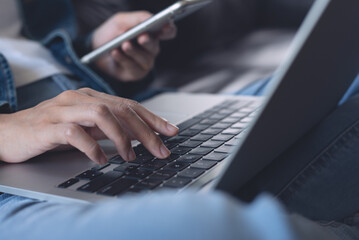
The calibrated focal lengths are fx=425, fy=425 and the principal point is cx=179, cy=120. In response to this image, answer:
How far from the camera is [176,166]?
18.7 inches

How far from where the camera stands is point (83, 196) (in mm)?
424

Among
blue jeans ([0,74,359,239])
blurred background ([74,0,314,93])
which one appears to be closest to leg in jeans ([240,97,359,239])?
blue jeans ([0,74,359,239])

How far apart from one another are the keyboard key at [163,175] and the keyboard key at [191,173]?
0.4 inches

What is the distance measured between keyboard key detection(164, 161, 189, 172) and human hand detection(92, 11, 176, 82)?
405 mm

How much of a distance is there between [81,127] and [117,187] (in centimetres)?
10

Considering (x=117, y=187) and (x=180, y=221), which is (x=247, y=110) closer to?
(x=117, y=187)

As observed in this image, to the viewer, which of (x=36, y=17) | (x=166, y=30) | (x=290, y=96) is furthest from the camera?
(x=36, y=17)

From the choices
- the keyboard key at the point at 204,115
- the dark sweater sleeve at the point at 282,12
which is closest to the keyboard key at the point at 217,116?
the keyboard key at the point at 204,115

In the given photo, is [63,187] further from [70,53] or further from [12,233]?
[70,53]

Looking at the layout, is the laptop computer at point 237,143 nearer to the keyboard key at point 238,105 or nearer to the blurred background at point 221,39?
the keyboard key at point 238,105

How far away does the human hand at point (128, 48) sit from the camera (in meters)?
0.85

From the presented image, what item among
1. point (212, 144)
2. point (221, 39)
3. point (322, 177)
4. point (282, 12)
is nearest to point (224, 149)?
point (212, 144)

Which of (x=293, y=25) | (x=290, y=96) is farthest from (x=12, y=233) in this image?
(x=293, y=25)

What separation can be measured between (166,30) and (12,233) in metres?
0.55
